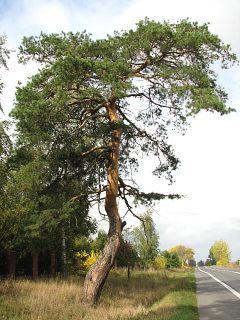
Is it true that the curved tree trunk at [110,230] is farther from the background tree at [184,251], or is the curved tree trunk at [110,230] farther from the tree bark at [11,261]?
the background tree at [184,251]

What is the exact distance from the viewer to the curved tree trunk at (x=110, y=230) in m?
17.2

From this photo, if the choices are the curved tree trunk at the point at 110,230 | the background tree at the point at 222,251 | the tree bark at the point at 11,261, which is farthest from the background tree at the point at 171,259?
the curved tree trunk at the point at 110,230

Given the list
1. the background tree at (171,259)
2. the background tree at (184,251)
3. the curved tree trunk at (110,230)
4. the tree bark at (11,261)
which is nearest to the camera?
the curved tree trunk at (110,230)

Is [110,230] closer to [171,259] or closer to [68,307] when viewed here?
[68,307]

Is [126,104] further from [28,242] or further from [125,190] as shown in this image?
[28,242]

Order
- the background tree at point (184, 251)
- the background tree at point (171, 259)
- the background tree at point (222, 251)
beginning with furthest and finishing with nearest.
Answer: the background tree at point (184, 251), the background tree at point (222, 251), the background tree at point (171, 259)

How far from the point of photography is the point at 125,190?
19.6 meters

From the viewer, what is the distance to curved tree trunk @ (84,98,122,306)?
17188mm

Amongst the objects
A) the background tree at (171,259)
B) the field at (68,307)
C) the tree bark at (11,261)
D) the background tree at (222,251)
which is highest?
the background tree at (222,251)

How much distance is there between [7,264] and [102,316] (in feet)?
43.8

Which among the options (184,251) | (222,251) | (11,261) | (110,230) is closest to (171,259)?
(222,251)

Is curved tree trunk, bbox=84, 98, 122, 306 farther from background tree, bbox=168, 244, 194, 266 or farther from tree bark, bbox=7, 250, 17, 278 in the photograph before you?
background tree, bbox=168, 244, 194, 266

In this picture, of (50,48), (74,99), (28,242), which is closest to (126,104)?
(74,99)

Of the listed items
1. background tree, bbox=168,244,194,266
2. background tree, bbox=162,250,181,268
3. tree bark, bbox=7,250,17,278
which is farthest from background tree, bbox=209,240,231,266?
tree bark, bbox=7,250,17,278
